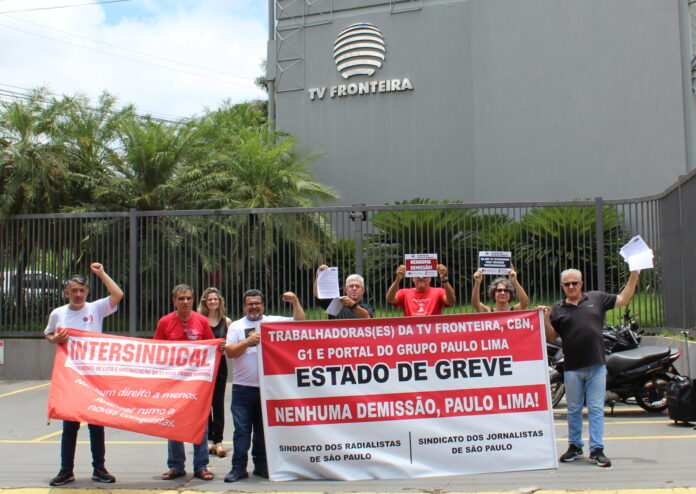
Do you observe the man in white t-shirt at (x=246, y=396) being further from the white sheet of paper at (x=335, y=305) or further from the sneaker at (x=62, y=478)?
the sneaker at (x=62, y=478)

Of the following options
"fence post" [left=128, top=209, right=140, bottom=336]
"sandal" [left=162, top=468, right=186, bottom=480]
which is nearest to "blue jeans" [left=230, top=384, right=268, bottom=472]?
"sandal" [left=162, top=468, right=186, bottom=480]

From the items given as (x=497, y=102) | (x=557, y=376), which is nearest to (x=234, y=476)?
(x=557, y=376)

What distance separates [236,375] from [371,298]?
20.6ft

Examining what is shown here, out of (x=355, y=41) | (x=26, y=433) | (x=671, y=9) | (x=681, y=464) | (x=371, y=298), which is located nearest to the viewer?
(x=681, y=464)

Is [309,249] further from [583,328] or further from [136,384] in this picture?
[583,328]

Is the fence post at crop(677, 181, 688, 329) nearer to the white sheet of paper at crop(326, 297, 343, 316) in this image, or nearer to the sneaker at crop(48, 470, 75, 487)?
the white sheet of paper at crop(326, 297, 343, 316)

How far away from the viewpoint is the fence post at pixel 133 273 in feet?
41.1

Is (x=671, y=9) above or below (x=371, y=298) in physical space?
above

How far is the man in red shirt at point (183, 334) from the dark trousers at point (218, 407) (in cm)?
54

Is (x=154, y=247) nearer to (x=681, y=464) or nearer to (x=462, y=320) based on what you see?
(x=462, y=320)

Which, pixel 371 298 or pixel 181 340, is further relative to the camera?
pixel 371 298

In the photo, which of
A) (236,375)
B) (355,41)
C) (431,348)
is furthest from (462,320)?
(355,41)

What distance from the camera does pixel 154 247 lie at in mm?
12773

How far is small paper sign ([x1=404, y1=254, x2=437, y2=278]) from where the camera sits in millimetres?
10745
